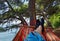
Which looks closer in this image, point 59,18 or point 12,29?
point 59,18

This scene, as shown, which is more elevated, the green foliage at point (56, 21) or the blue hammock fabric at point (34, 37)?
the blue hammock fabric at point (34, 37)

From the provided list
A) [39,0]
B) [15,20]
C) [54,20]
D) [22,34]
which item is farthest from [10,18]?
[22,34]

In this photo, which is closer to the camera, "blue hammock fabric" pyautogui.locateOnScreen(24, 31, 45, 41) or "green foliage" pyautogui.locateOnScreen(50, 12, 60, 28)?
"blue hammock fabric" pyautogui.locateOnScreen(24, 31, 45, 41)

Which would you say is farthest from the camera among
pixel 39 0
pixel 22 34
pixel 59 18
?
pixel 39 0

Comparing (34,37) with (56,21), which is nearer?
(34,37)

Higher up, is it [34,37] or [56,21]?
[34,37]

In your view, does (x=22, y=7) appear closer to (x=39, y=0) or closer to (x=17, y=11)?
(x=17, y=11)

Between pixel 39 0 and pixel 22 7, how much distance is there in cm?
46

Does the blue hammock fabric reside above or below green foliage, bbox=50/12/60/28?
above

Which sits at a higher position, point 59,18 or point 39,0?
point 39,0

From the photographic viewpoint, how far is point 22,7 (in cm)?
463

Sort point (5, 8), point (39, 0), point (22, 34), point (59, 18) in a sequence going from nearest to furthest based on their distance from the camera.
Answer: point (22, 34)
point (59, 18)
point (39, 0)
point (5, 8)

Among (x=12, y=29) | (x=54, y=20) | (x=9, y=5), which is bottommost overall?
(x=12, y=29)

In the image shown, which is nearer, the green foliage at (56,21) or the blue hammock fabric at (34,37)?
the blue hammock fabric at (34,37)
